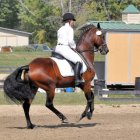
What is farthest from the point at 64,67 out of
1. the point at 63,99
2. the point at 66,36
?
the point at 63,99

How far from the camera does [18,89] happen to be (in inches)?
551

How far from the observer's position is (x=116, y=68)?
25.8 metres

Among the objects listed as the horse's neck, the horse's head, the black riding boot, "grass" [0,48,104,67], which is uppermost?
the horse's head

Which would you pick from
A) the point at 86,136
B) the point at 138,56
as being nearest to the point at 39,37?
the point at 138,56

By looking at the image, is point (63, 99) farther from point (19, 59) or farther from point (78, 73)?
point (19, 59)

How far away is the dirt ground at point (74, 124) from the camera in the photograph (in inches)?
496

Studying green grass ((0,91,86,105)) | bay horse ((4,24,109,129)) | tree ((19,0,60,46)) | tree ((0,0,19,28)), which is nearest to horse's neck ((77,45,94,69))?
bay horse ((4,24,109,129))

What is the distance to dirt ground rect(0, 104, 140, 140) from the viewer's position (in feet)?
41.4

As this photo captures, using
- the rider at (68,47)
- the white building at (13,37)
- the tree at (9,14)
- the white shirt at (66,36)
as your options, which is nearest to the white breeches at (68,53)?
the rider at (68,47)

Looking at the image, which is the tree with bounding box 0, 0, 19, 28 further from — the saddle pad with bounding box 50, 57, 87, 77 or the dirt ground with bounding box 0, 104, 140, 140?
the saddle pad with bounding box 50, 57, 87, 77

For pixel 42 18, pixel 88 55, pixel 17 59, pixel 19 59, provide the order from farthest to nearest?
1. pixel 42 18
2. pixel 17 59
3. pixel 19 59
4. pixel 88 55

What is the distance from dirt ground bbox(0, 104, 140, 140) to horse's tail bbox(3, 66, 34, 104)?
0.74m

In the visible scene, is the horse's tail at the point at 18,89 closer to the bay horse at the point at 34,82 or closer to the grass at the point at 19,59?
the bay horse at the point at 34,82

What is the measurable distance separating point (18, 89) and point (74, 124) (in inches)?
76.9
